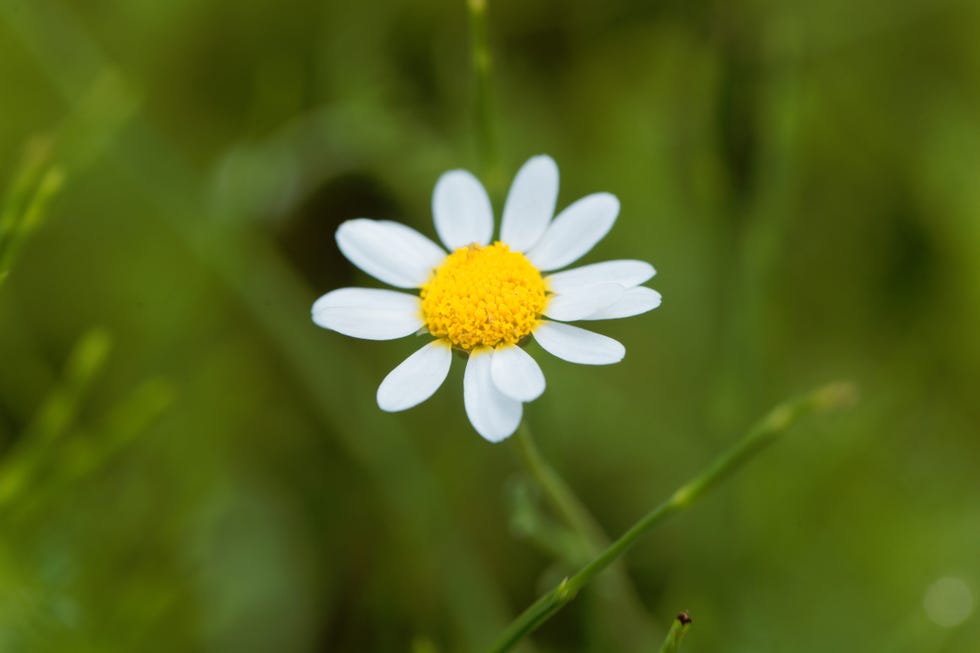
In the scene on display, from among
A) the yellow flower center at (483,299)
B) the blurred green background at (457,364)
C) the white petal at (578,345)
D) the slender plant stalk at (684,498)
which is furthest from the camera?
the blurred green background at (457,364)

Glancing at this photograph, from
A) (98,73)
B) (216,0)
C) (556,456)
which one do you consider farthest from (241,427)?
(216,0)

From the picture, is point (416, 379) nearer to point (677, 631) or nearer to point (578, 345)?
point (578, 345)

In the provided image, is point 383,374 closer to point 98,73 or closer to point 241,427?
point 241,427

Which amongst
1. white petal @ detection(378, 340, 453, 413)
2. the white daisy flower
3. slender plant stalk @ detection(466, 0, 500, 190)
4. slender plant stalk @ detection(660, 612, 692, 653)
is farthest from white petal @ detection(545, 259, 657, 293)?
slender plant stalk @ detection(660, 612, 692, 653)

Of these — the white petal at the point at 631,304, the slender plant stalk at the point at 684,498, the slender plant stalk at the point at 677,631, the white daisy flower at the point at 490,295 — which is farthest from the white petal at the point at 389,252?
the slender plant stalk at the point at 677,631

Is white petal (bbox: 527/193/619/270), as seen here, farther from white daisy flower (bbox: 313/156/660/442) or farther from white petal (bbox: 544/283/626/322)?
white petal (bbox: 544/283/626/322)

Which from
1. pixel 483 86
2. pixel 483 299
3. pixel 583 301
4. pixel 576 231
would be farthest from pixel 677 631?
pixel 483 86

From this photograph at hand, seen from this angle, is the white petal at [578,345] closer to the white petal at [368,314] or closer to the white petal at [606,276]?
the white petal at [606,276]

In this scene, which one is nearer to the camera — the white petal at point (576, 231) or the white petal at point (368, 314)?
the white petal at point (368, 314)
